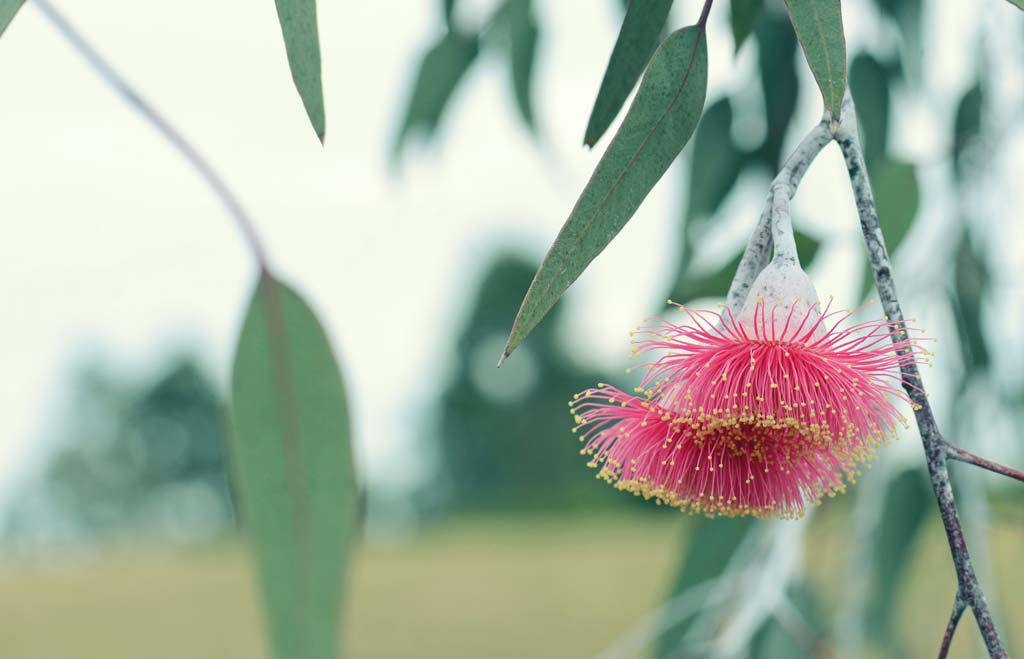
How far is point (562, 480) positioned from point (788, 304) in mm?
10126

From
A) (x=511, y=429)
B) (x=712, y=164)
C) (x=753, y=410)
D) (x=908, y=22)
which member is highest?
(x=511, y=429)

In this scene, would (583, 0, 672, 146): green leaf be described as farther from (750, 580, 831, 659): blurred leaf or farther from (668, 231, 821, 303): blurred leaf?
(750, 580, 831, 659): blurred leaf

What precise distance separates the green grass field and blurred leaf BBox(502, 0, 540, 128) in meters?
1.53

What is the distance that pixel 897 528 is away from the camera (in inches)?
46.9

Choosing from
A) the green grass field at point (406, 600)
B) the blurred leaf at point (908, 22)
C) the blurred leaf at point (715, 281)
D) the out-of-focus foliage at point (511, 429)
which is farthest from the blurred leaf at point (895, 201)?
the out-of-focus foliage at point (511, 429)

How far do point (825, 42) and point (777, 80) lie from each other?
2.33ft

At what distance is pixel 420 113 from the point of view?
1.15 meters

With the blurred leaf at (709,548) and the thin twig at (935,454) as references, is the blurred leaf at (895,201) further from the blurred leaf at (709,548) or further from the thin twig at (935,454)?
the thin twig at (935,454)

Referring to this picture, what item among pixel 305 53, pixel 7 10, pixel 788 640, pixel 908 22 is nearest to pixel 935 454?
pixel 305 53

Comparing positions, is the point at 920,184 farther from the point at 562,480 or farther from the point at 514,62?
the point at 562,480

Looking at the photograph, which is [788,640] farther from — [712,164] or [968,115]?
[968,115]

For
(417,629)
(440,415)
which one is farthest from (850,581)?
(440,415)

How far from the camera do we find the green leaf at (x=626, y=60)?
41 centimetres

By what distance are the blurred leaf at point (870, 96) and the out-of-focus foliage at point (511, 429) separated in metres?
9.15
